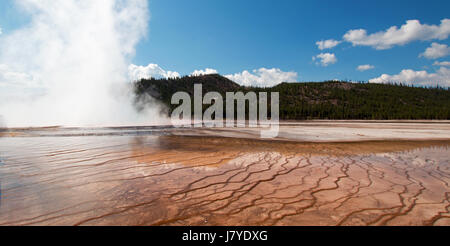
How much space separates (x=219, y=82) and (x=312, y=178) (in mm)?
122899

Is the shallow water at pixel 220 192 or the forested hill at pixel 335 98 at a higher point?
the forested hill at pixel 335 98

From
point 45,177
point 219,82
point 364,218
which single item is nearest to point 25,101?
point 45,177

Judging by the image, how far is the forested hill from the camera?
2418 inches

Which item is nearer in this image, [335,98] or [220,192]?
[220,192]

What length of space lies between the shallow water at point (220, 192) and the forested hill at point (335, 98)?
2197 inches

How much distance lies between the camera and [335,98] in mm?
88750

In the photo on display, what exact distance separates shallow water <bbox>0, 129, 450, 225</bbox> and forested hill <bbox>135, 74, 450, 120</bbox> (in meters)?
55.8

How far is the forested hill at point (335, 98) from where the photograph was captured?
61.4 meters

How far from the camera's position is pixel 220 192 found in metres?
3.91

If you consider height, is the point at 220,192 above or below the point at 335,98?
below

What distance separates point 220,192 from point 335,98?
3858 inches

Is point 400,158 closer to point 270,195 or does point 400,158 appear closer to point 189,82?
point 270,195

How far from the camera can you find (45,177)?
459 cm

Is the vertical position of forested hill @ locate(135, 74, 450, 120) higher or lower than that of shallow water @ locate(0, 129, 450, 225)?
higher
